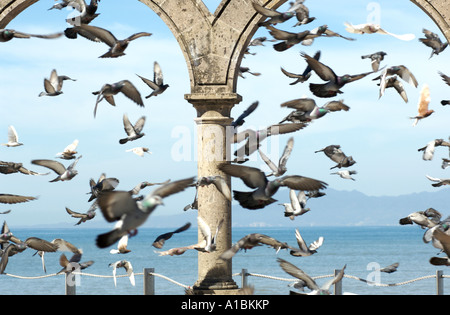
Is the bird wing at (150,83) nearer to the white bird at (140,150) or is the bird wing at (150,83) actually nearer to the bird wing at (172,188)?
the white bird at (140,150)

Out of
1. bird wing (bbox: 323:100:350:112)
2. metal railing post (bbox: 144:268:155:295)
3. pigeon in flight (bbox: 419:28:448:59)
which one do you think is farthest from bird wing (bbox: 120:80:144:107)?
pigeon in flight (bbox: 419:28:448:59)

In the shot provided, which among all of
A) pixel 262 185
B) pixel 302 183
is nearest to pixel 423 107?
pixel 302 183

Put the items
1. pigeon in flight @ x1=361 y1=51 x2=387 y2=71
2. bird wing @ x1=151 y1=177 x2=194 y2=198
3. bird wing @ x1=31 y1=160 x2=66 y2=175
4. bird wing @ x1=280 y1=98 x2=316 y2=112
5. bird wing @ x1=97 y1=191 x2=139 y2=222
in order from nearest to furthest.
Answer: bird wing @ x1=97 y1=191 x2=139 y2=222 < bird wing @ x1=151 y1=177 x2=194 y2=198 < bird wing @ x1=280 y1=98 x2=316 y2=112 < bird wing @ x1=31 y1=160 x2=66 y2=175 < pigeon in flight @ x1=361 y1=51 x2=387 y2=71

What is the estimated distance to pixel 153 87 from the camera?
10820 mm

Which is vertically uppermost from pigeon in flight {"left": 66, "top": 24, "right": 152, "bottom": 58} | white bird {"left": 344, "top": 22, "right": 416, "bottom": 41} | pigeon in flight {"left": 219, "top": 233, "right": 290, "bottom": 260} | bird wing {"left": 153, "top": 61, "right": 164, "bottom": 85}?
white bird {"left": 344, "top": 22, "right": 416, "bottom": 41}

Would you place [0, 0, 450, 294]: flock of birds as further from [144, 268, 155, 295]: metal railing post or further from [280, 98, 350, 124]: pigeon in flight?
[144, 268, 155, 295]: metal railing post

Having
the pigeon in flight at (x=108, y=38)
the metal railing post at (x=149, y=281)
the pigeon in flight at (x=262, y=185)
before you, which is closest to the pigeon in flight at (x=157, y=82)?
the pigeon in flight at (x=108, y=38)

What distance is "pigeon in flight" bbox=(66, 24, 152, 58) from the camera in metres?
10.3

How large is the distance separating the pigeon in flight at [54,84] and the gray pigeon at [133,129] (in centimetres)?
117

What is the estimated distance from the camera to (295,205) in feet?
33.9

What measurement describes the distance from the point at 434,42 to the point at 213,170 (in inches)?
135

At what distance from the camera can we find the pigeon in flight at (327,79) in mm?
10031

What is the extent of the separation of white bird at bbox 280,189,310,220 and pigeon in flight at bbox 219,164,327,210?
102 centimetres

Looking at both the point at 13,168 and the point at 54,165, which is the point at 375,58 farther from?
the point at 13,168
